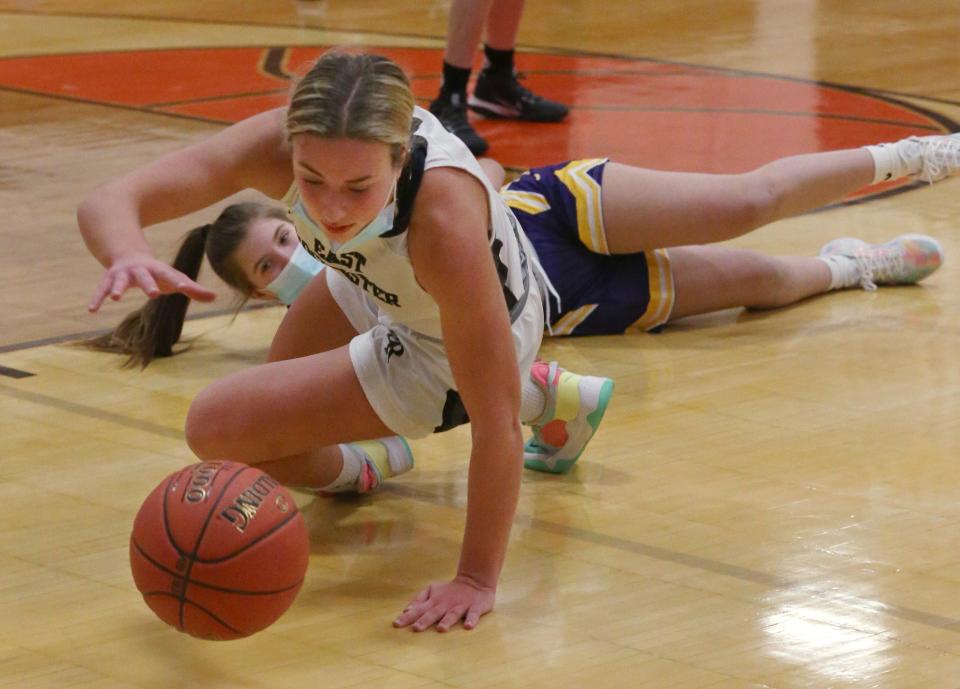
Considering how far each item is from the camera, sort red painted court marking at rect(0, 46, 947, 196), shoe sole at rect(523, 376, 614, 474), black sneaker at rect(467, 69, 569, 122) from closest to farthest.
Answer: shoe sole at rect(523, 376, 614, 474) → red painted court marking at rect(0, 46, 947, 196) → black sneaker at rect(467, 69, 569, 122)

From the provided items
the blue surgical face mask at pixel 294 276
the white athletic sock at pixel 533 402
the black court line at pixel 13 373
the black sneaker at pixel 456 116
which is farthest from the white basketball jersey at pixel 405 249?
the black sneaker at pixel 456 116

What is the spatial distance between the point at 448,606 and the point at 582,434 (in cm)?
71

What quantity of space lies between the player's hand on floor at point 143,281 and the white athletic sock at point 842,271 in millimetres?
2472

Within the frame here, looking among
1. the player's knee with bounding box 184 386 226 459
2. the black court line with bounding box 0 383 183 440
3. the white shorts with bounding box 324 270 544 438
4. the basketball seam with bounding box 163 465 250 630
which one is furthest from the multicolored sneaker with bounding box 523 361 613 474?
the basketball seam with bounding box 163 465 250 630

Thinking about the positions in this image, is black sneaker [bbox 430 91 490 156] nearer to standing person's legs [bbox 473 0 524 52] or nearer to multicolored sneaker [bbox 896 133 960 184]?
standing person's legs [bbox 473 0 524 52]

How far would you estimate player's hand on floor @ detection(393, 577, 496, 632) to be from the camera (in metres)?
2.36

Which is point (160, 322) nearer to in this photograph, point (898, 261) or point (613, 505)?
point (613, 505)

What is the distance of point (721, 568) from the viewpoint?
2572 millimetres

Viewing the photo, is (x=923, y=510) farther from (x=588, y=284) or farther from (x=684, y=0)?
(x=684, y=0)

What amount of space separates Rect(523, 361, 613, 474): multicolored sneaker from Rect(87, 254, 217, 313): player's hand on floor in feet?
3.12

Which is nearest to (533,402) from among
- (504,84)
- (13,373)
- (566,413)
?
(566,413)

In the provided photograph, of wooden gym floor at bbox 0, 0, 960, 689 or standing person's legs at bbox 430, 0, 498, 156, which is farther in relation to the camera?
standing person's legs at bbox 430, 0, 498, 156

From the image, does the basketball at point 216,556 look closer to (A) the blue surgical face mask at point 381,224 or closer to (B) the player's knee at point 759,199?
(A) the blue surgical face mask at point 381,224

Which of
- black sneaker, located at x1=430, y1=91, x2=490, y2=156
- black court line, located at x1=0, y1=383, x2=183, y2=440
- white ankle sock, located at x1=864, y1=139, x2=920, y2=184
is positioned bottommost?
black court line, located at x1=0, y1=383, x2=183, y2=440
